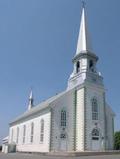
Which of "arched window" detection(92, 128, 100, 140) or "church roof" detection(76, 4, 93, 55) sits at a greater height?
A: "church roof" detection(76, 4, 93, 55)

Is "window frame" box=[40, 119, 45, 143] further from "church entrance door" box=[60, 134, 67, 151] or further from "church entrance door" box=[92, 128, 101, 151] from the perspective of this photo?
"church entrance door" box=[92, 128, 101, 151]

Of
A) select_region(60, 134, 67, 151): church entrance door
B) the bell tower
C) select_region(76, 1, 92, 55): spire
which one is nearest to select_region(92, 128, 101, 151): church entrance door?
select_region(60, 134, 67, 151): church entrance door

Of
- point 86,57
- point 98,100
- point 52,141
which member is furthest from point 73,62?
point 52,141

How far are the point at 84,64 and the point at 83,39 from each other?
19.5ft

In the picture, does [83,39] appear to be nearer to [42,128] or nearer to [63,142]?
[42,128]

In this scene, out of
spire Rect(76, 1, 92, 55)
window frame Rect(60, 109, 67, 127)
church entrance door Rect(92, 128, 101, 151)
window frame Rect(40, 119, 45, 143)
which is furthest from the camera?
spire Rect(76, 1, 92, 55)

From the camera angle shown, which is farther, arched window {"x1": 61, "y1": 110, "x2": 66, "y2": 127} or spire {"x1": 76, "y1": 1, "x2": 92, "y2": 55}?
spire {"x1": 76, "y1": 1, "x2": 92, "y2": 55}

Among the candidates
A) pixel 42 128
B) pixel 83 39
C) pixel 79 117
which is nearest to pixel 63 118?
pixel 79 117

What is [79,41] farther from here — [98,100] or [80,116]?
[80,116]

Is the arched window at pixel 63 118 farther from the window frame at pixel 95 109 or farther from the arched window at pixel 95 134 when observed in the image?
the arched window at pixel 95 134

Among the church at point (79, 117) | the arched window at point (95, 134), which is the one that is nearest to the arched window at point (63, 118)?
the church at point (79, 117)

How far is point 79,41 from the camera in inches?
1834

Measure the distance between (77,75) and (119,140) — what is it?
86.7ft

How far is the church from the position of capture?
37594mm
